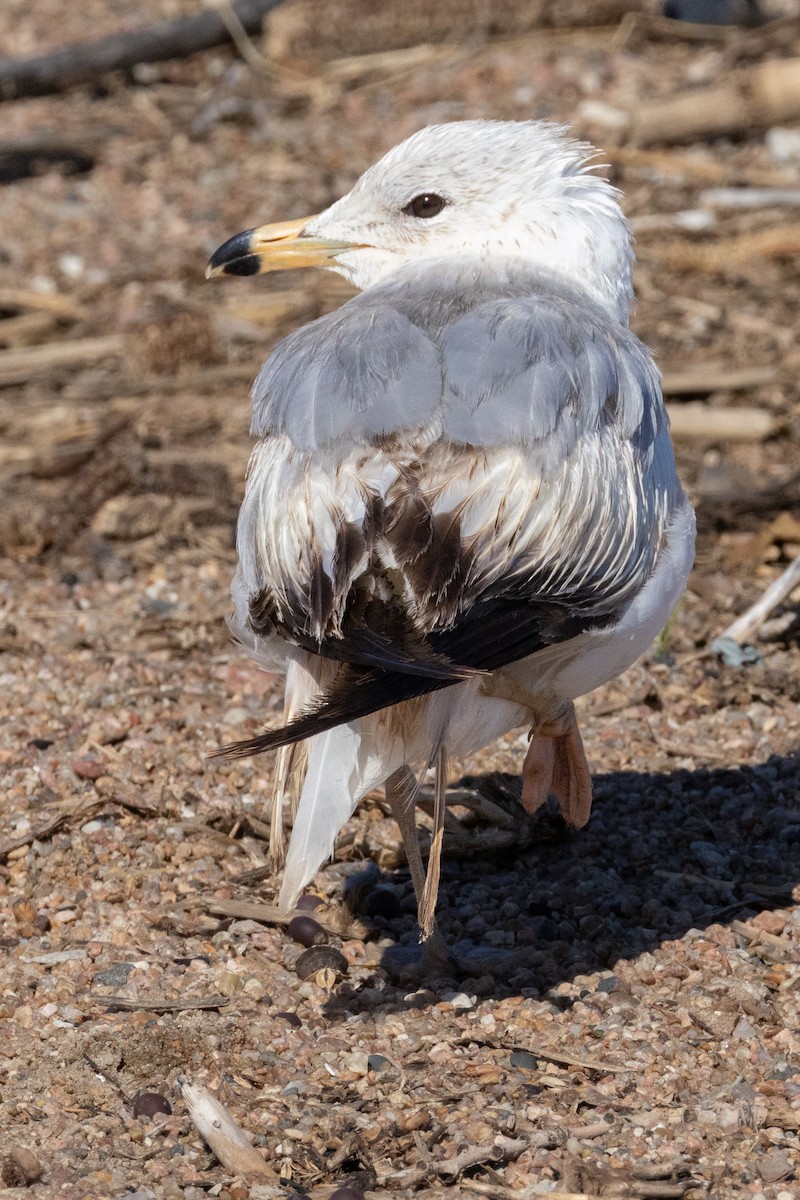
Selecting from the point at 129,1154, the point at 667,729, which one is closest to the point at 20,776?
the point at 129,1154

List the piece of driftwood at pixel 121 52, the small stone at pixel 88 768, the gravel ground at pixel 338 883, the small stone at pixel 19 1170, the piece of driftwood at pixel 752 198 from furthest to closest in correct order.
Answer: the piece of driftwood at pixel 121 52
the piece of driftwood at pixel 752 198
the small stone at pixel 88 768
the gravel ground at pixel 338 883
the small stone at pixel 19 1170

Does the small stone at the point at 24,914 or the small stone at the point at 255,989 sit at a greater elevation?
the small stone at the point at 255,989

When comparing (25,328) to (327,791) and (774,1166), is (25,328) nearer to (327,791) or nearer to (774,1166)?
(327,791)

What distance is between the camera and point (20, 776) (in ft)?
16.0

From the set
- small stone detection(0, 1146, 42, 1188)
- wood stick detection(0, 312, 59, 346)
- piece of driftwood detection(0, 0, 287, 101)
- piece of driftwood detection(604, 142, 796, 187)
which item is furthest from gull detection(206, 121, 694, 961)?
piece of driftwood detection(0, 0, 287, 101)

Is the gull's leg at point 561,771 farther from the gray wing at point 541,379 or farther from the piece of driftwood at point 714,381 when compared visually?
the piece of driftwood at point 714,381

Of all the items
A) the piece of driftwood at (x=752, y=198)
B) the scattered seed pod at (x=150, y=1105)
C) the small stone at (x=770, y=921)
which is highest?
the piece of driftwood at (x=752, y=198)

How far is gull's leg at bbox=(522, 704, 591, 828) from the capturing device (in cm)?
438

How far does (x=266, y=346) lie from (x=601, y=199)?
4.15 metres

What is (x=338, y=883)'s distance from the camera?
4.63 m

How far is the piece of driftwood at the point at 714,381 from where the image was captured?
7.55m

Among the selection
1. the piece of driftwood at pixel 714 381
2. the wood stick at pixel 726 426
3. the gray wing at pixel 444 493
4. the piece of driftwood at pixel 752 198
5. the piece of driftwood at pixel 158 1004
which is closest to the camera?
the gray wing at pixel 444 493

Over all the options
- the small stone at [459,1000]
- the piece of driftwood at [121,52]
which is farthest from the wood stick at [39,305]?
the small stone at [459,1000]

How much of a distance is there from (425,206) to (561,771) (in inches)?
62.6
